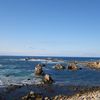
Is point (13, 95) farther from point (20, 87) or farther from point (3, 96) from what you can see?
point (20, 87)

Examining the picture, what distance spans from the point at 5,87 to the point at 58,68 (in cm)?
5736

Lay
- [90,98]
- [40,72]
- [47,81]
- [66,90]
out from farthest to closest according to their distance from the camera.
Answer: [40,72]
[47,81]
[66,90]
[90,98]

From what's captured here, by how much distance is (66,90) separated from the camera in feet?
171

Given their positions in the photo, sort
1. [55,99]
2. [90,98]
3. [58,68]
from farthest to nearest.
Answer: [58,68] < [55,99] < [90,98]

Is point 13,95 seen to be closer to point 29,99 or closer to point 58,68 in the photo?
point 29,99

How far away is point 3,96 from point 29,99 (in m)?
6.47

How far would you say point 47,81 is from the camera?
64375mm

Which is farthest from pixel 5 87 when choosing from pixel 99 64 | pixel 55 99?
pixel 99 64

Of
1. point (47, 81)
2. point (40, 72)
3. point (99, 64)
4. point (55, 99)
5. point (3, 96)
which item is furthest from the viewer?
point (99, 64)

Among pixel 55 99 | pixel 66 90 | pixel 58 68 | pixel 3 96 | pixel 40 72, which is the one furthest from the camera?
pixel 58 68

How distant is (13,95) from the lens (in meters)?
46.9

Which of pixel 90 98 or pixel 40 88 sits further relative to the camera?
pixel 40 88

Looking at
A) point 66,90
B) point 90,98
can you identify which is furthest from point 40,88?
point 90,98

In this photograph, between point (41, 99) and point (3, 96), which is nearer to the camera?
point (41, 99)
